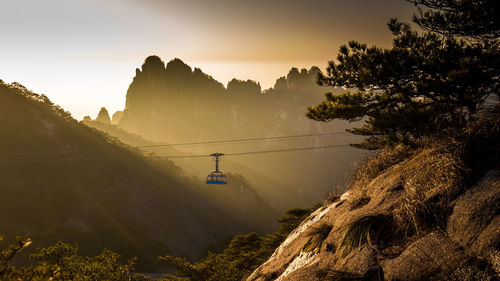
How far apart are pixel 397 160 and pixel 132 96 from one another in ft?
673

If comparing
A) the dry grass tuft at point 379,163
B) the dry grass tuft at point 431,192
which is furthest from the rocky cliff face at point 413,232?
the dry grass tuft at point 379,163

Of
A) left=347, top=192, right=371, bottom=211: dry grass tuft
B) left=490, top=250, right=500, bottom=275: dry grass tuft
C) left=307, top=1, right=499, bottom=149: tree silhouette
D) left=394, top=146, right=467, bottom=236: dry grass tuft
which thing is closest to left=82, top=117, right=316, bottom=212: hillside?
left=307, top=1, right=499, bottom=149: tree silhouette

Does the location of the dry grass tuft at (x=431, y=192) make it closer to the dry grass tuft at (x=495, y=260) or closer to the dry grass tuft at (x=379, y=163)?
the dry grass tuft at (x=495, y=260)

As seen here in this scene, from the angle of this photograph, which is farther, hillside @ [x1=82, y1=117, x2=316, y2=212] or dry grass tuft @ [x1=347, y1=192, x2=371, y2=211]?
hillside @ [x1=82, y1=117, x2=316, y2=212]

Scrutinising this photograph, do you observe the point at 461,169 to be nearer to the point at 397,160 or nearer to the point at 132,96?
the point at 397,160

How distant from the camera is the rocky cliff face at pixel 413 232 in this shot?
15.5ft

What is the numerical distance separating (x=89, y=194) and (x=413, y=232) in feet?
208

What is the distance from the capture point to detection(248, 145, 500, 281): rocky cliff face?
4.73 m

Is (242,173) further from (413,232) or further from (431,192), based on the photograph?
(413,232)

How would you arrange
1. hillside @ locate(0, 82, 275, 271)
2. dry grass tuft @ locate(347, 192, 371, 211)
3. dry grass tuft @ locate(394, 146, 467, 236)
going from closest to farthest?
dry grass tuft @ locate(394, 146, 467, 236), dry grass tuft @ locate(347, 192, 371, 211), hillside @ locate(0, 82, 275, 271)

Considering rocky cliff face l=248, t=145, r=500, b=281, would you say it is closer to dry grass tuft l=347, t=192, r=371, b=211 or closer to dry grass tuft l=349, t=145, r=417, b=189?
dry grass tuft l=347, t=192, r=371, b=211

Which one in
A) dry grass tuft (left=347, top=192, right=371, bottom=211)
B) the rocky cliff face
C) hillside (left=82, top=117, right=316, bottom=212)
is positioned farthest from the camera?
hillside (left=82, top=117, right=316, bottom=212)

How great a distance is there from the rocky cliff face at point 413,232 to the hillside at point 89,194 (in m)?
46.2

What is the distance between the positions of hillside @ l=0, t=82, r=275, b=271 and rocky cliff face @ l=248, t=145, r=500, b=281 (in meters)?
46.2
